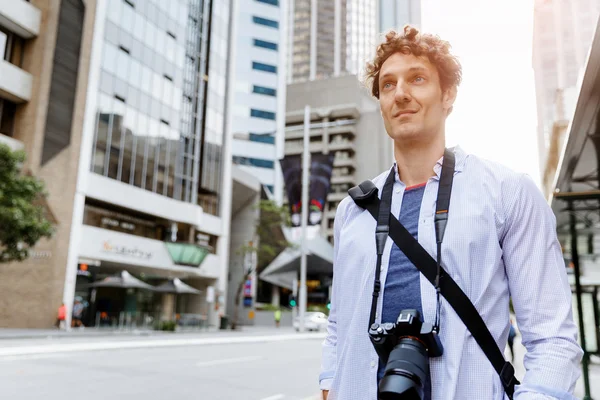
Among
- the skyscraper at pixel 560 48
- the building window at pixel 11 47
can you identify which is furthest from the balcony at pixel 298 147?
the skyscraper at pixel 560 48

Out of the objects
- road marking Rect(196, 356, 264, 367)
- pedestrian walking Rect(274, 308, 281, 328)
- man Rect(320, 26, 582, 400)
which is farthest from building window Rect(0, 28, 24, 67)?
man Rect(320, 26, 582, 400)

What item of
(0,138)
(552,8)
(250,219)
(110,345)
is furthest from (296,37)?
(552,8)

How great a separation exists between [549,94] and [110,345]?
14.8 meters

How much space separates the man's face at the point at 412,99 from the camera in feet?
5.81

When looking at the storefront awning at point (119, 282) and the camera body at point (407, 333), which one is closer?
the camera body at point (407, 333)

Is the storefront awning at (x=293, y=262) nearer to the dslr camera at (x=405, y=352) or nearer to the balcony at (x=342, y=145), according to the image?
the balcony at (x=342, y=145)

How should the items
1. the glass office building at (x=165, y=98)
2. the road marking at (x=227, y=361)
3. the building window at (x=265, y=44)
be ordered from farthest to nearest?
the building window at (x=265, y=44), the glass office building at (x=165, y=98), the road marking at (x=227, y=361)

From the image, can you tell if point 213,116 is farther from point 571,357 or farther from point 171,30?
point 571,357

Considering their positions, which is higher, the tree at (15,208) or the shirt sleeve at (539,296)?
the tree at (15,208)

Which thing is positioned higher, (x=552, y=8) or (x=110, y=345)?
(x=552, y=8)

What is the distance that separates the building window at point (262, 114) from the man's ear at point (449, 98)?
71601 millimetres

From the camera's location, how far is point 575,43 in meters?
5.09

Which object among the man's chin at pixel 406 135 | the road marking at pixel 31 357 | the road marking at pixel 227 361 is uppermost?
the man's chin at pixel 406 135

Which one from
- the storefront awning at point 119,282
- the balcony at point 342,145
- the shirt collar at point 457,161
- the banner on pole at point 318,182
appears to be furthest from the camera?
the balcony at point 342,145
